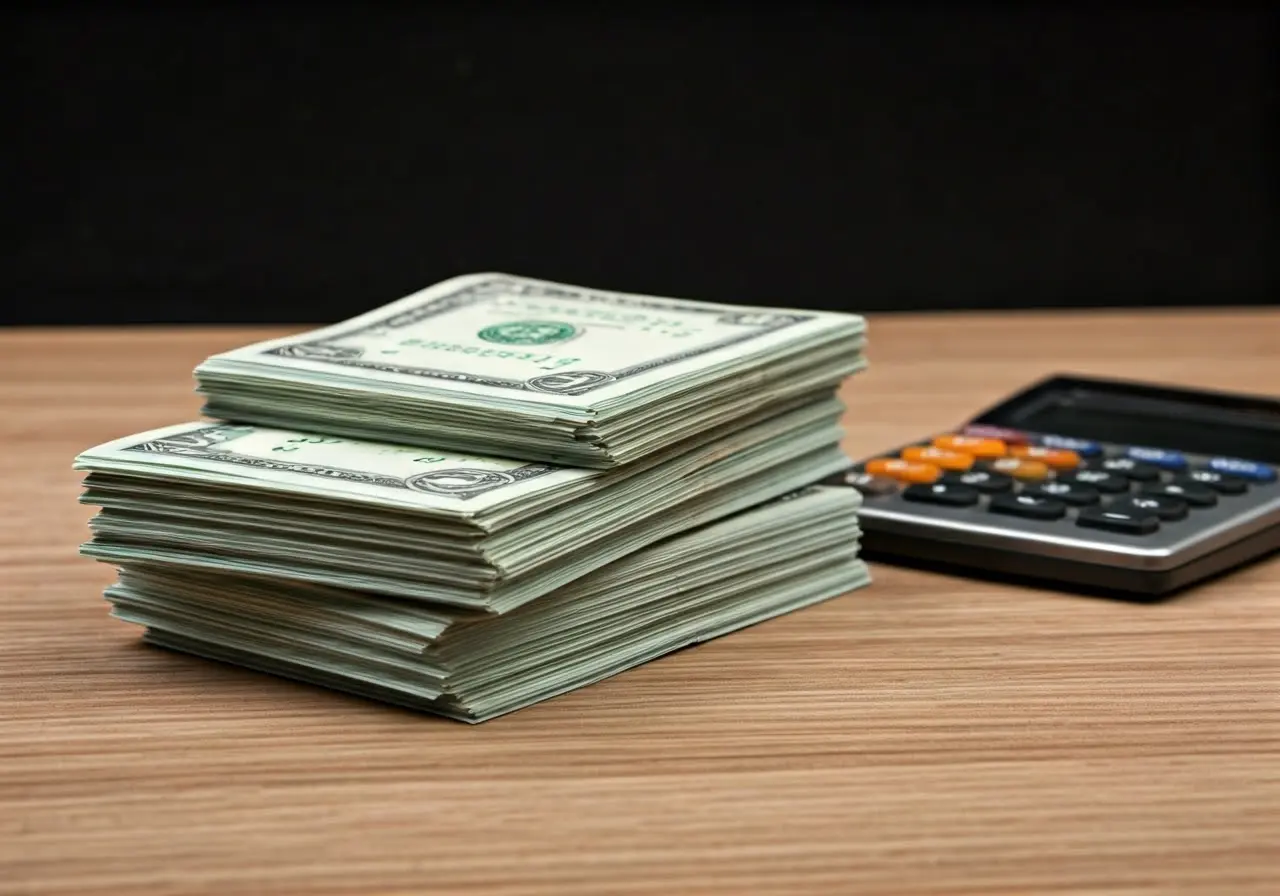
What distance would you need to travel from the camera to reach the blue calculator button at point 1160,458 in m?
0.79

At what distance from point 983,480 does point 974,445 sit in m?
0.06

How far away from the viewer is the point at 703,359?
649mm

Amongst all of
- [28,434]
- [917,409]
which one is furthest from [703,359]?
[28,434]

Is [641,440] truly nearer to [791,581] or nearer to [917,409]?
[791,581]

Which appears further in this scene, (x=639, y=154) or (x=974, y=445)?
(x=639, y=154)

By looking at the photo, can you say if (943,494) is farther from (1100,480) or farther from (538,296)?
(538,296)

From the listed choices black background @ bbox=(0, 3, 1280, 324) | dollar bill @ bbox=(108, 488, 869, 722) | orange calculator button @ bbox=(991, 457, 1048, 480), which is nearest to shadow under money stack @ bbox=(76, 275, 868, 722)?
dollar bill @ bbox=(108, 488, 869, 722)

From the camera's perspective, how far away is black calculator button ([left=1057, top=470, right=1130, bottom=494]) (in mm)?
757

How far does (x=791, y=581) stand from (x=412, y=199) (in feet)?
2.99

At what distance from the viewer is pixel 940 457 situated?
0.81m

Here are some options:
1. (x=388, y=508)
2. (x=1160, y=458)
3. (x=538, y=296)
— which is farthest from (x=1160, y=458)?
(x=388, y=508)

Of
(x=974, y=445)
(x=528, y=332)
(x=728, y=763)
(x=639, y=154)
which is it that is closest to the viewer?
(x=728, y=763)

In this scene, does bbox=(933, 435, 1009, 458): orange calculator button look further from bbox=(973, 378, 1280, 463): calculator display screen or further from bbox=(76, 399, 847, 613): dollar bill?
bbox=(76, 399, 847, 613): dollar bill

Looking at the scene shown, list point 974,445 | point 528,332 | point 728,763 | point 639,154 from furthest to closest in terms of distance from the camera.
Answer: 1. point 639,154
2. point 974,445
3. point 528,332
4. point 728,763
